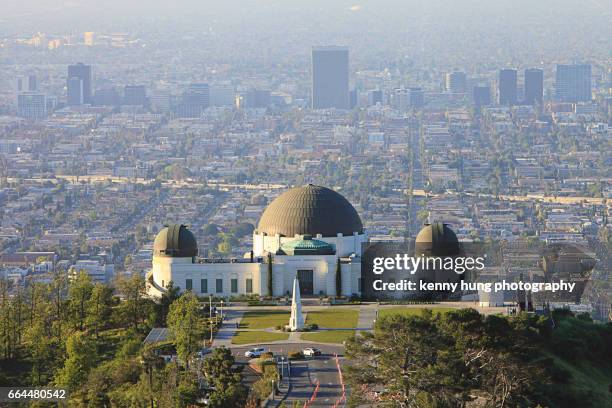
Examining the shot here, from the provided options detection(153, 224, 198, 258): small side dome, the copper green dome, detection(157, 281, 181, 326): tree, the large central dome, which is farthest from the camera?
the large central dome

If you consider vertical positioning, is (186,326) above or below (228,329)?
above

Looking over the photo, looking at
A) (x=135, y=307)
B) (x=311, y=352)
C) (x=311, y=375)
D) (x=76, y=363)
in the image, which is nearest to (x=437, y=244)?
(x=135, y=307)

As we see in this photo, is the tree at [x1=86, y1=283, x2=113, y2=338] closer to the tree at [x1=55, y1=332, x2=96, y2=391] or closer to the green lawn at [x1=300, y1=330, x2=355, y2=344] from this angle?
the tree at [x1=55, y1=332, x2=96, y2=391]

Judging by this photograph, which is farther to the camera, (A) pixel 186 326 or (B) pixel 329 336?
(B) pixel 329 336

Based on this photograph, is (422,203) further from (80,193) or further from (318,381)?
(318,381)

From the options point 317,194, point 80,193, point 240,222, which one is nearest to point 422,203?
point 240,222

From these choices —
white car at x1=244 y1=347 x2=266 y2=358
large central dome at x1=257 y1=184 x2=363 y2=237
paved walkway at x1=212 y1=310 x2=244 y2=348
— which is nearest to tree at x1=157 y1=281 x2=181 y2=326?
paved walkway at x1=212 y1=310 x2=244 y2=348

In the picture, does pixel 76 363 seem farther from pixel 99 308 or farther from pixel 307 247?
pixel 307 247
